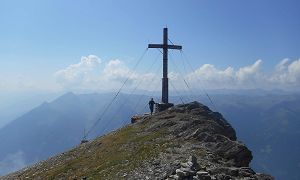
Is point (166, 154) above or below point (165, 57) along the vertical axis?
below

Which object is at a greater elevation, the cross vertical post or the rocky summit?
the cross vertical post

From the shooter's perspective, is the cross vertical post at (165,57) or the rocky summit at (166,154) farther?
the cross vertical post at (165,57)

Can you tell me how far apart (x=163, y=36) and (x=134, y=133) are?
20.9 m

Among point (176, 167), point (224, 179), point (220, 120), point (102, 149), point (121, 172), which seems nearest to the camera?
point (224, 179)

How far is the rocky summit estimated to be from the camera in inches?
1125

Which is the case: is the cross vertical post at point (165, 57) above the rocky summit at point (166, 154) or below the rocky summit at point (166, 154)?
above

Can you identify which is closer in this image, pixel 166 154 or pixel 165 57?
pixel 166 154

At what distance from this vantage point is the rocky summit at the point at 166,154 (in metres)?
28.6

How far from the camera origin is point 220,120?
50.9 metres

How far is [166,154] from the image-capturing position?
→ 34125 mm

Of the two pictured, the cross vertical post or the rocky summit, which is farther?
the cross vertical post

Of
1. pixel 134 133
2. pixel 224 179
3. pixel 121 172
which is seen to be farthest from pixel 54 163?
pixel 224 179

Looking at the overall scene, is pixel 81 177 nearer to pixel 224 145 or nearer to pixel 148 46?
pixel 224 145

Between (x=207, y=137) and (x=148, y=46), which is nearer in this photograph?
(x=207, y=137)
